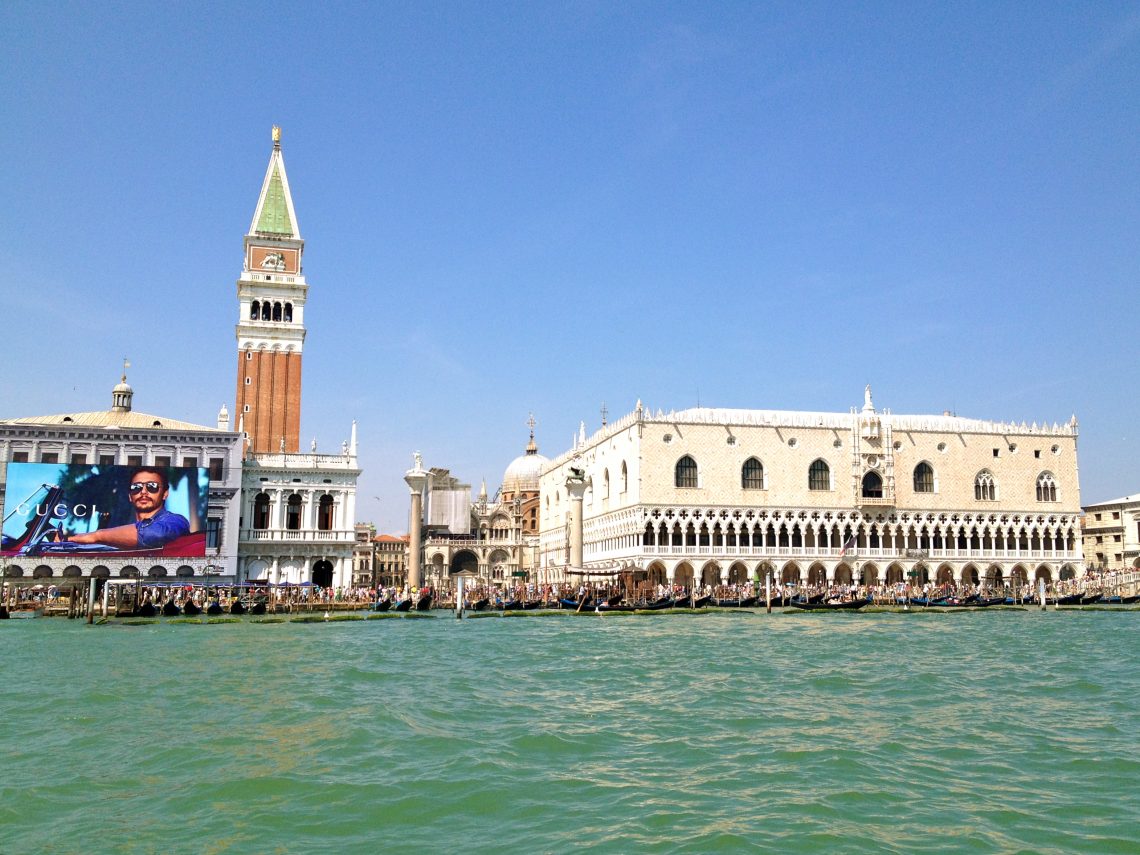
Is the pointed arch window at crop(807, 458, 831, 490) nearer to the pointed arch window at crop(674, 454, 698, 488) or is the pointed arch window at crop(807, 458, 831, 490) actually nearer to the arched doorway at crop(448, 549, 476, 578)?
the pointed arch window at crop(674, 454, 698, 488)

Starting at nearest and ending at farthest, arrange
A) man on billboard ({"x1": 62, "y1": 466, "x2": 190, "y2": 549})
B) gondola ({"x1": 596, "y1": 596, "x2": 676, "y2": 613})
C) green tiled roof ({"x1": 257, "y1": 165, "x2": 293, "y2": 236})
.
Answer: gondola ({"x1": 596, "y1": 596, "x2": 676, "y2": 613}) → man on billboard ({"x1": 62, "y1": 466, "x2": 190, "y2": 549}) → green tiled roof ({"x1": 257, "y1": 165, "x2": 293, "y2": 236})

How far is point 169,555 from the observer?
4466 cm

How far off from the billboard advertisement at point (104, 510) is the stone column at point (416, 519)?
11.8m

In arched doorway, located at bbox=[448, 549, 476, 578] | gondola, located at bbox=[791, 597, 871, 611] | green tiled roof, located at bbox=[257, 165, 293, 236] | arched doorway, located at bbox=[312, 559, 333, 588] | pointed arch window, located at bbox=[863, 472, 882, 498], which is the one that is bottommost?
gondola, located at bbox=[791, 597, 871, 611]

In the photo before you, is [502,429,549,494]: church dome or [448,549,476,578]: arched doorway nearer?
[448,549,476,578]: arched doorway

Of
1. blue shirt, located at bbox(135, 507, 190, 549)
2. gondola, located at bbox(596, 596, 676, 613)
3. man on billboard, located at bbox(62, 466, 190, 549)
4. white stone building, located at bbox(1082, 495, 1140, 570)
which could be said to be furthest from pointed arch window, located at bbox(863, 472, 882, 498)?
man on billboard, located at bbox(62, 466, 190, 549)

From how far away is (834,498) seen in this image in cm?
5431

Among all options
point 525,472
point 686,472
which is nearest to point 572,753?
point 686,472

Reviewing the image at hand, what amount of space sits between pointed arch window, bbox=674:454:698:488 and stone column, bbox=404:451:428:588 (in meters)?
13.2

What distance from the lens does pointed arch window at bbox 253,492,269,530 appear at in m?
48.2

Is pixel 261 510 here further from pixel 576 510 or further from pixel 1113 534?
pixel 1113 534

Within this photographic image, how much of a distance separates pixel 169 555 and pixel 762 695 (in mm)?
34922

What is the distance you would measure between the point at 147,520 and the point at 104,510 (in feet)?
5.53

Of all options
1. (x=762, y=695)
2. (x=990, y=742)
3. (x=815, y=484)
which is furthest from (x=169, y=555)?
(x=990, y=742)
